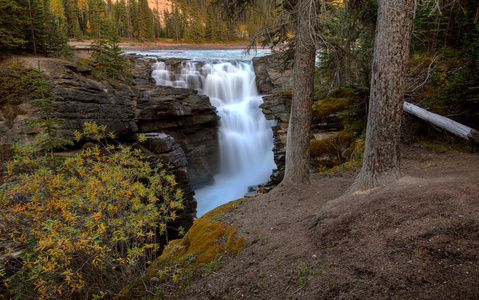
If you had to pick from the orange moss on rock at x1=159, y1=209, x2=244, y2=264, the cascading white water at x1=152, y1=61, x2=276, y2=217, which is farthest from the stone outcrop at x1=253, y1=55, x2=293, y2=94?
the orange moss on rock at x1=159, y1=209, x2=244, y2=264

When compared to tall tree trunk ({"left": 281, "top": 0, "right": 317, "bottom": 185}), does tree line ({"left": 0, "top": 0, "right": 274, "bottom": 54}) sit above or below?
above

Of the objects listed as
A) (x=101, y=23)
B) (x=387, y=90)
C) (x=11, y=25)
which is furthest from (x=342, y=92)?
(x=11, y=25)

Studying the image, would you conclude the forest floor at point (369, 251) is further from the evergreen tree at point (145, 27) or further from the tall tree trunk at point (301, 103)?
the evergreen tree at point (145, 27)

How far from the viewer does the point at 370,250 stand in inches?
123

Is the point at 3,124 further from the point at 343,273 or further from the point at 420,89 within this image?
the point at 420,89

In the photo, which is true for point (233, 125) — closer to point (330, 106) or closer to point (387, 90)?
point (330, 106)

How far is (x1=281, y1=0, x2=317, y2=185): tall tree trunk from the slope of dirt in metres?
2.34

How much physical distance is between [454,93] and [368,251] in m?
8.09

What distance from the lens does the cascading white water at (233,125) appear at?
20266 mm

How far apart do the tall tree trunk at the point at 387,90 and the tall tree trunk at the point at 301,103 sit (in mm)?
2179

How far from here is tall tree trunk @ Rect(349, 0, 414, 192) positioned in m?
4.46

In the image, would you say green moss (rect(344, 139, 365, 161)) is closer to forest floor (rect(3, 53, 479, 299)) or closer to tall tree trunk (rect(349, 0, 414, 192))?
forest floor (rect(3, 53, 479, 299))

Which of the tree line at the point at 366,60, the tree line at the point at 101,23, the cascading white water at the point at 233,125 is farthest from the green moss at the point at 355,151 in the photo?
the cascading white water at the point at 233,125

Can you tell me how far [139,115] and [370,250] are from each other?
1696cm
